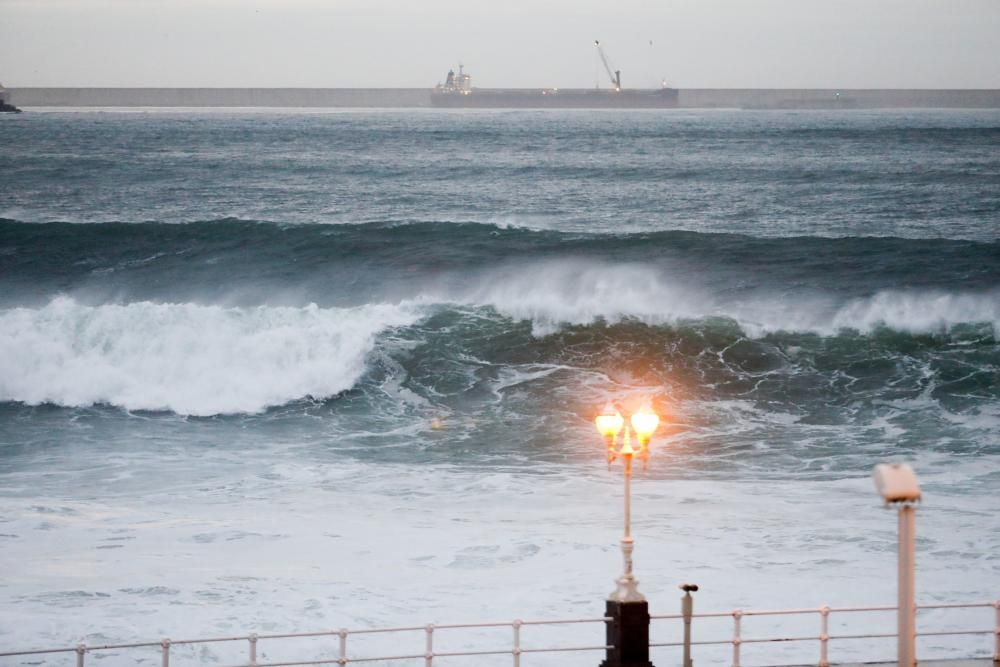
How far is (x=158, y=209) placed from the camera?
48875 millimetres

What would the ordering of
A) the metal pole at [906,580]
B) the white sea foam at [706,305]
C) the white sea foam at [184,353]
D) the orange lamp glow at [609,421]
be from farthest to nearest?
1. the white sea foam at [706,305]
2. the white sea foam at [184,353]
3. the orange lamp glow at [609,421]
4. the metal pole at [906,580]

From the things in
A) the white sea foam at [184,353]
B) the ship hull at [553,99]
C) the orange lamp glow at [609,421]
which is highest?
the ship hull at [553,99]

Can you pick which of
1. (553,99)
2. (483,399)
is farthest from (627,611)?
(553,99)

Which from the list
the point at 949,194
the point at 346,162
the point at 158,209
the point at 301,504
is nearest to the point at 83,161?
the point at 346,162

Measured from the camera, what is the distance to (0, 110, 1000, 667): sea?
53.9 feet

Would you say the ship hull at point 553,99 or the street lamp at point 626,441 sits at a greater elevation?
the ship hull at point 553,99

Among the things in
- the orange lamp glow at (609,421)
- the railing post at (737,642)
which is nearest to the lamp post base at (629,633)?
the railing post at (737,642)

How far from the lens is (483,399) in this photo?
29.6 meters

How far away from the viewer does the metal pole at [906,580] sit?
9.77 metres

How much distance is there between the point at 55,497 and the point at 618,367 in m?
14.5

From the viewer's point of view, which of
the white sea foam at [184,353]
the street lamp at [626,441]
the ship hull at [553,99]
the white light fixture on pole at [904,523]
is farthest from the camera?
the ship hull at [553,99]

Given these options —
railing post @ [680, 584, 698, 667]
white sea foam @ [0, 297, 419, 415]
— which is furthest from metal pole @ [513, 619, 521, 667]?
white sea foam @ [0, 297, 419, 415]

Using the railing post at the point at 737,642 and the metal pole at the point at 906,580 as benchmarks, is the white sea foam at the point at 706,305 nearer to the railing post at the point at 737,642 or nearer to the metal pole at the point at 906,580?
the railing post at the point at 737,642

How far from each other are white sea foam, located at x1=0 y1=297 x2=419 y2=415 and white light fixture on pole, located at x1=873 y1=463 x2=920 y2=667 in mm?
20380
